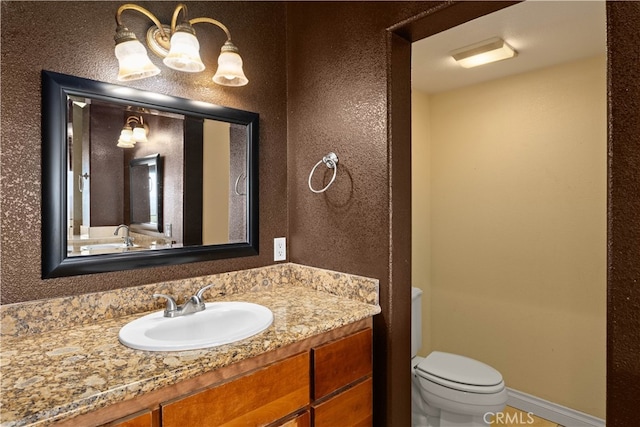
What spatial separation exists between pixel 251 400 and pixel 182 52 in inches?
46.1

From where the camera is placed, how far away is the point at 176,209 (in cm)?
148

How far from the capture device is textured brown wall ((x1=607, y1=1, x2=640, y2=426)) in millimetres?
893

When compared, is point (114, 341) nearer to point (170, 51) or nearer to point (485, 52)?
point (170, 51)

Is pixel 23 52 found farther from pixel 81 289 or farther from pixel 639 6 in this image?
pixel 639 6

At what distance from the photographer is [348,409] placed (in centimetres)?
129

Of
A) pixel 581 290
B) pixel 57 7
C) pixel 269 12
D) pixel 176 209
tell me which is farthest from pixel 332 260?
pixel 581 290

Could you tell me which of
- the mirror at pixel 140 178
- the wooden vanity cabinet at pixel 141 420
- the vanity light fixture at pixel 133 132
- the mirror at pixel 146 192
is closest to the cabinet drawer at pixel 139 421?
the wooden vanity cabinet at pixel 141 420

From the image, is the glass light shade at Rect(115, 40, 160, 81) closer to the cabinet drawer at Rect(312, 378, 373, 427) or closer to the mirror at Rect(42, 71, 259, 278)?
the mirror at Rect(42, 71, 259, 278)

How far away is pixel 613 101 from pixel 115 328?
5.25ft

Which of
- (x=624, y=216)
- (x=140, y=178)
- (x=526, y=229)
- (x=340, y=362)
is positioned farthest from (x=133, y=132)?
(x=526, y=229)

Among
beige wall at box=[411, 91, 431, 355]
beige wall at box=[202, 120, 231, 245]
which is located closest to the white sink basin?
→ beige wall at box=[202, 120, 231, 245]

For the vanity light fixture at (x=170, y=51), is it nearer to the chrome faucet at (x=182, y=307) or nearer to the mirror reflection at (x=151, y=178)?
the mirror reflection at (x=151, y=178)

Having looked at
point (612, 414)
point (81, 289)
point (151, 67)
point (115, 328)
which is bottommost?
point (612, 414)

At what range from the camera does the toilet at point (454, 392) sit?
184 centimetres
